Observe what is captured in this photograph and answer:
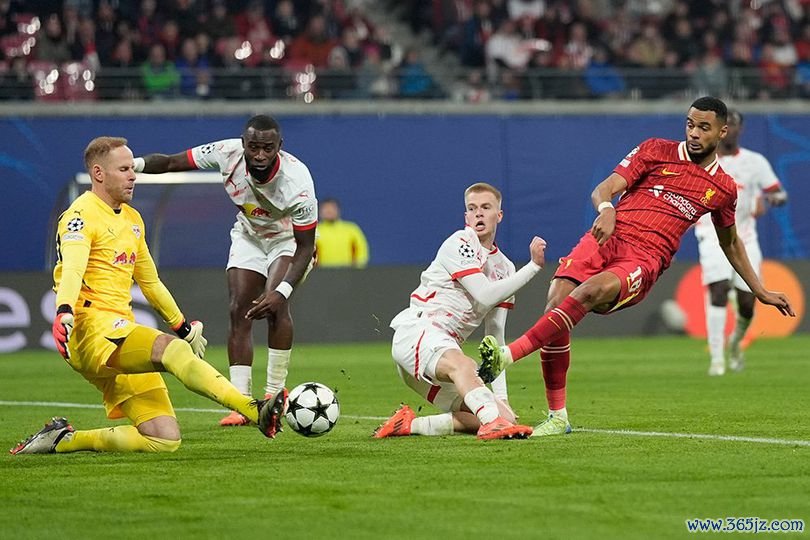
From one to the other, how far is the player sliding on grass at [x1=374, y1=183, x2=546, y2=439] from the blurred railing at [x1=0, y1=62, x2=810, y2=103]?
14.1m

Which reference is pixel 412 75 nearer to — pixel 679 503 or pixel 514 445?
pixel 514 445

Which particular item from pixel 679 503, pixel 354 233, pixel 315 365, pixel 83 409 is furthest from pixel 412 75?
pixel 679 503

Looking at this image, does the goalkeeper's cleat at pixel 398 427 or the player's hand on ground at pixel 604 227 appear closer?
the player's hand on ground at pixel 604 227

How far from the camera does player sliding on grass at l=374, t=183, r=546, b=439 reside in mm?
8312

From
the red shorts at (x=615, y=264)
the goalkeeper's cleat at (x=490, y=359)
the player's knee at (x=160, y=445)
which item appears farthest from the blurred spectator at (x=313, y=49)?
the goalkeeper's cleat at (x=490, y=359)

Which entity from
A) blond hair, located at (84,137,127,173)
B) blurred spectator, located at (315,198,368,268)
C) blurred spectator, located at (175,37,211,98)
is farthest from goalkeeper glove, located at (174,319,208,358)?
blurred spectator, located at (175,37,211,98)

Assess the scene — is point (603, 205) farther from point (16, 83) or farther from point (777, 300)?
point (16, 83)

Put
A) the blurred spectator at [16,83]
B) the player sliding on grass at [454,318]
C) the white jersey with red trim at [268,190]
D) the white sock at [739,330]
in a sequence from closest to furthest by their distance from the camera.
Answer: the player sliding on grass at [454,318] < the white jersey with red trim at [268,190] < the white sock at [739,330] < the blurred spectator at [16,83]

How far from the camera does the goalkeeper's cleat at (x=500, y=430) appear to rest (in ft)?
26.3

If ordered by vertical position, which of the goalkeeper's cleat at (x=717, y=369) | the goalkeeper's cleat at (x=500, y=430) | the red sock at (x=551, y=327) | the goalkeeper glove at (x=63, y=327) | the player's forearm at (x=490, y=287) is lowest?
the goalkeeper's cleat at (x=717, y=369)

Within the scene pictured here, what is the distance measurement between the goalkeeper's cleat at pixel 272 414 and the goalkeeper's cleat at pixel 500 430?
128 cm

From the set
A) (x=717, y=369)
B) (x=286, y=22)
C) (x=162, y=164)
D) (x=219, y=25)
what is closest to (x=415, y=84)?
(x=286, y=22)

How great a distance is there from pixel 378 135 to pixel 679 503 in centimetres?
1766

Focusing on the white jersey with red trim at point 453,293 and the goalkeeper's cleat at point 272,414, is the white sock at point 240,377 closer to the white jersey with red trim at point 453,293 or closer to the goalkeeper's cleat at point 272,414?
the white jersey with red trim at point 453,293
